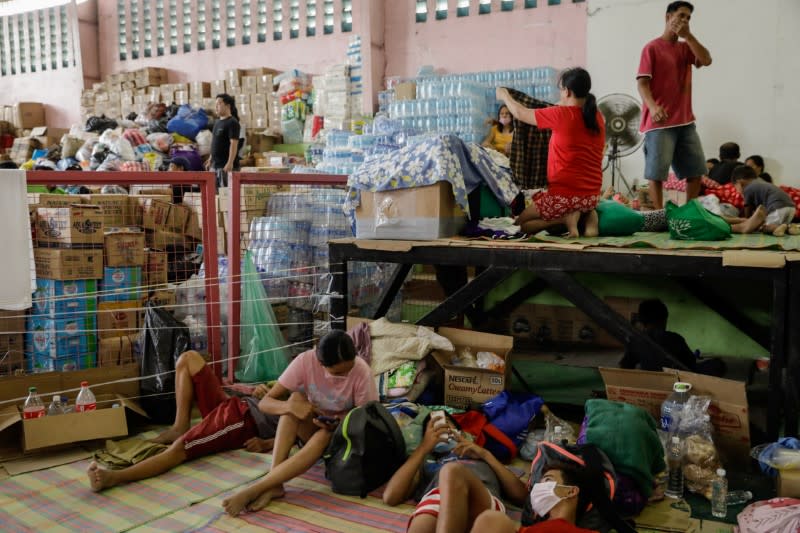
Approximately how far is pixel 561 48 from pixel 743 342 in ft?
20.0

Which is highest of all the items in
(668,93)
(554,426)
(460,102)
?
(460,102)

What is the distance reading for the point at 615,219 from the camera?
457 centimetres

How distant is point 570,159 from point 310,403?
2.37 meters

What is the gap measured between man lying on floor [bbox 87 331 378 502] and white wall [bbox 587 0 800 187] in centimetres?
669

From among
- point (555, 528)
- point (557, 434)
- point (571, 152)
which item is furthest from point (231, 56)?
point (555, 528)

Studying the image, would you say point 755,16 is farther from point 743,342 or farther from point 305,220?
point 305,220

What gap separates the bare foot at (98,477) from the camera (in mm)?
3059

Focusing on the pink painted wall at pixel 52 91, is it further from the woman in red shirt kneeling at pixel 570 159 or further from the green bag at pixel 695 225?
the green bag at pixel 695 225

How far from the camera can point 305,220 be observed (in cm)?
534

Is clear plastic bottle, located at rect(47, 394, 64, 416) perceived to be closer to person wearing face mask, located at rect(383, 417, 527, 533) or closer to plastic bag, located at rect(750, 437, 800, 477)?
person wearing face mask, located at rect(383, 417, 527, 533)

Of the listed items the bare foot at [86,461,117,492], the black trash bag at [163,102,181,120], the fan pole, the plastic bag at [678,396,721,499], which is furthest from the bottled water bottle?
the black trash bag at [163,102,181,120]

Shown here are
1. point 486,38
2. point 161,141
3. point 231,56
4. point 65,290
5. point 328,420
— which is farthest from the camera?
point 231,56

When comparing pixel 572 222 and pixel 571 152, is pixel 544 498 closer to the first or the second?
pixel 572 222

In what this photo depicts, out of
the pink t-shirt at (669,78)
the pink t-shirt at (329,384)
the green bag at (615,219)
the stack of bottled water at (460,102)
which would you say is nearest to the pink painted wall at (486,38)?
the stack of bottled water at (460,102)
